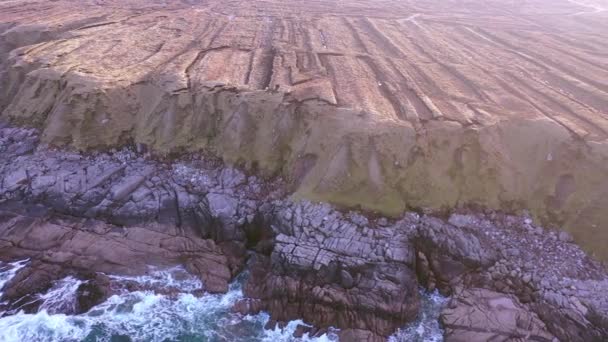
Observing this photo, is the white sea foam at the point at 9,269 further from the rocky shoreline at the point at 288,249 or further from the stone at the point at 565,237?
the stone at the point at 565,237

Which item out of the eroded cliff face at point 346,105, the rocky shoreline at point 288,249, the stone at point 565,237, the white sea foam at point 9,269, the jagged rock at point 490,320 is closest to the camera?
the jagged rock at point 490,320

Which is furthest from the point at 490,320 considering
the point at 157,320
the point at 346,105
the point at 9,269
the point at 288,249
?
the point at 9,269

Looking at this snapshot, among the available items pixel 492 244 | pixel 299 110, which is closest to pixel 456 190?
pixel 492 244

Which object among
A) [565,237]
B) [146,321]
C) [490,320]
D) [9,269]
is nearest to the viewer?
[490,320]

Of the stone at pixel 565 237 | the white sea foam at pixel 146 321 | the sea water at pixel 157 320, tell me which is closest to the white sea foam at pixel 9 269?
the sea water at pixel 157 320

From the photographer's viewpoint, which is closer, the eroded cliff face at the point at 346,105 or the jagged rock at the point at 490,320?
the jagged rock at the point at 490,320

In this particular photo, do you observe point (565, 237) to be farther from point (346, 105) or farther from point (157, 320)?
point (157, 320)
